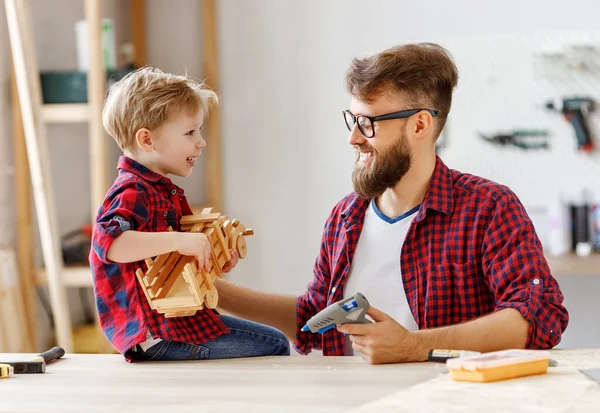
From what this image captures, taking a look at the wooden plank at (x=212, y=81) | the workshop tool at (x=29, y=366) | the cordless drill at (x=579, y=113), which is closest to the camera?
the workshop tool at (x=29, y=366)

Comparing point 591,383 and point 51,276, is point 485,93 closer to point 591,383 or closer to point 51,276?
point 51,276

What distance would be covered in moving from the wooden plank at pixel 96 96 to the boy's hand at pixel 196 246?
196cm

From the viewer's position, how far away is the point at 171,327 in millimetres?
1822

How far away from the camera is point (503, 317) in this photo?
5.83 ft

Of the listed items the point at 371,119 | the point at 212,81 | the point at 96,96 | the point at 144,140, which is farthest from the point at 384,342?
the point at 212,81

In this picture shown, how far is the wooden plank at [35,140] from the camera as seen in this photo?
3348 mm

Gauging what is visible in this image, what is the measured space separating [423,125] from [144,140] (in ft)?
2.33

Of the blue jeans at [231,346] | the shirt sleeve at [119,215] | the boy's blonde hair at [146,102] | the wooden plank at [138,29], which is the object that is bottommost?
the blue jeans at [231,346]

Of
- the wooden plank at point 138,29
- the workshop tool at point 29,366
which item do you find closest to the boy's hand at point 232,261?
the workshop tool at point 29,366

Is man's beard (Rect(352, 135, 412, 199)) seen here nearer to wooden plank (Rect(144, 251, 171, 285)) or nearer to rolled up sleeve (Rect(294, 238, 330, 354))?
rolled up sleeve (Rect(294, 238, 330, 354))

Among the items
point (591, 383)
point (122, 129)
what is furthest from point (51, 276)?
point (591, 383)

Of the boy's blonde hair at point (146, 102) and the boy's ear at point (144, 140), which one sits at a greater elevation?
the boy's blonde hair at point (146, 102)

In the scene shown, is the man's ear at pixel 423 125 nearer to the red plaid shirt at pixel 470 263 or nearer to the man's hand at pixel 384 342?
the red plaid shirt at pixel 470 263

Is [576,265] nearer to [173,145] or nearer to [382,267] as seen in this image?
[382,267]
